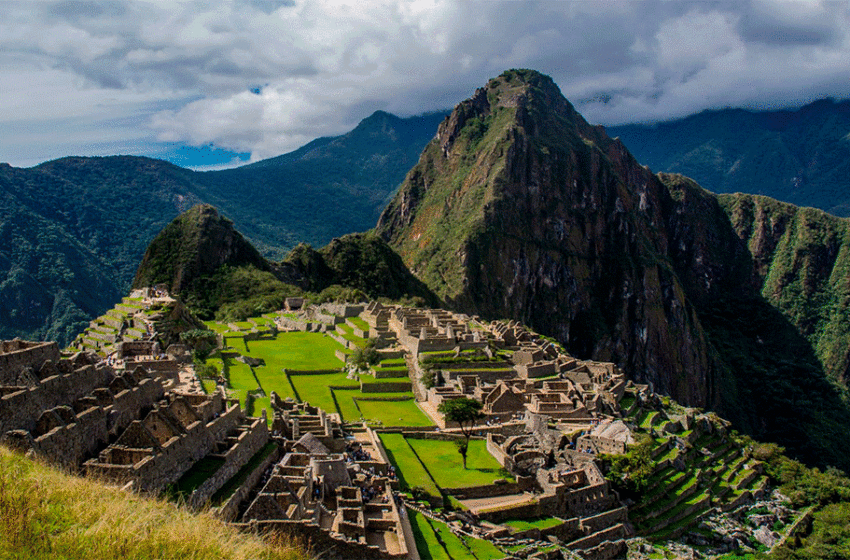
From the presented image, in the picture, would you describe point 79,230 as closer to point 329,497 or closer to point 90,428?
point 329,497

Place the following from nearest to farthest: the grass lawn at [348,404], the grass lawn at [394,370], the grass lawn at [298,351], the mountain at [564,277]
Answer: the grass lawn at [348,404], the grass lawn at [394,370], the grass lawn at [298,351], the mountain at [564,277]

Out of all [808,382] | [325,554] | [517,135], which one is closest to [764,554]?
[325,554]

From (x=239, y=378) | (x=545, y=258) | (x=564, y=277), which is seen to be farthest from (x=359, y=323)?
(x=564, y=277)

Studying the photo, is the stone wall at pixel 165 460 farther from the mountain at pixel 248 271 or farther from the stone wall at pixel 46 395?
the mountain at pixel 248 271

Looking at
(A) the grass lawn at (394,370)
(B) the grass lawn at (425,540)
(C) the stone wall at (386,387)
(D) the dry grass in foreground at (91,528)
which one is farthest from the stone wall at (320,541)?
(A) the grass lawn at (394,370)

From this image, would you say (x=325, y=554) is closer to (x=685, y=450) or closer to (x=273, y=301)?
(x=685, y=450)

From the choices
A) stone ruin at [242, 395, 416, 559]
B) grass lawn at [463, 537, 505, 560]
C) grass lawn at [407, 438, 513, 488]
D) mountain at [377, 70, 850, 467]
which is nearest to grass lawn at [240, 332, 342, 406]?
grass lawn at [407, 438, 513, 488]
